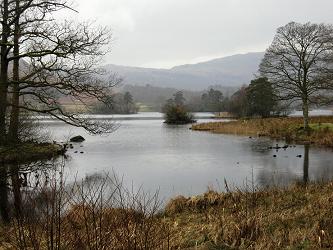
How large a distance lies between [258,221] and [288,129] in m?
35.3

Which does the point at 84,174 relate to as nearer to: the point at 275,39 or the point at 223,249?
the point at 223,249

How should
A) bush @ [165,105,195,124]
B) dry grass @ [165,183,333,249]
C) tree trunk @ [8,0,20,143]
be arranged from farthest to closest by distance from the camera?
bush @ [165,105,195,124]
tree trunk @ [8,0,20,143]
dry grass @ [165,183,333,249]

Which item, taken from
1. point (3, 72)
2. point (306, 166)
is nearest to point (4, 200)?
point (3, 72)

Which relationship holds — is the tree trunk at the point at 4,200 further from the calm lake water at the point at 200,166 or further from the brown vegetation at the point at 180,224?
the brown vegetation at the point at 180,224

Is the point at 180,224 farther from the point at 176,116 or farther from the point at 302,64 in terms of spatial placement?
the point at 176,116

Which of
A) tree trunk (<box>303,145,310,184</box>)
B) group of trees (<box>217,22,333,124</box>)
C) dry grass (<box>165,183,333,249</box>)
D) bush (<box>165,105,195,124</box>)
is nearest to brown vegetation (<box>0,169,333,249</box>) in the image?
dry grass (<box>165,183,333,249</box>)

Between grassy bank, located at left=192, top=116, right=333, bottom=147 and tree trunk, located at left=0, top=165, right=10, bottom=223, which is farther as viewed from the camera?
grassy bank, located at left=192, top=116, right=333, bottom=147

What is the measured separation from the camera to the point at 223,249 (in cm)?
636

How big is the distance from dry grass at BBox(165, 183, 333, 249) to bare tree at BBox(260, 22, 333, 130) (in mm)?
24823

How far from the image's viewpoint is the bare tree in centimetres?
3550

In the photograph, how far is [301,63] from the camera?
36344 mm

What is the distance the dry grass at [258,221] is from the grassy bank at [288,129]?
2180cm

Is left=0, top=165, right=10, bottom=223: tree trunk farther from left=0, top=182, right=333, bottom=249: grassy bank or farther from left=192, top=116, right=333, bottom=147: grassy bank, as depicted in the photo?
left=192, top=116, right=333, bottom=147: grassy bank

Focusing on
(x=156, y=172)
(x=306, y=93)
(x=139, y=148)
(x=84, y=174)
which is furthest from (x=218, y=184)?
(x=306, y=93)
